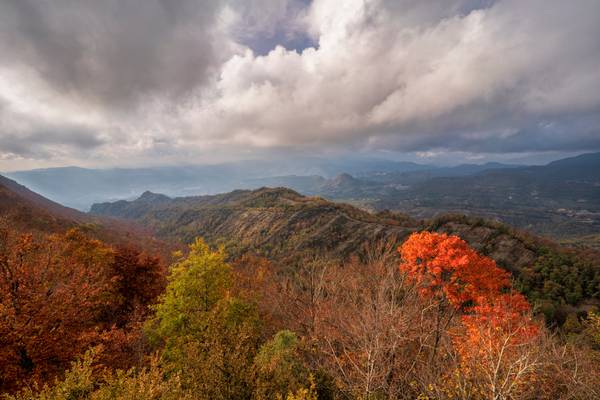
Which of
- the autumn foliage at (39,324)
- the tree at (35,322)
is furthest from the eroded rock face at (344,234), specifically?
the tree at (35,322)

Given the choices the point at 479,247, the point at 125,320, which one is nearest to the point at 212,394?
the point at 125,320

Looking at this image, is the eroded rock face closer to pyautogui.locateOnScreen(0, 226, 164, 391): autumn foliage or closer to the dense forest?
the dense forest

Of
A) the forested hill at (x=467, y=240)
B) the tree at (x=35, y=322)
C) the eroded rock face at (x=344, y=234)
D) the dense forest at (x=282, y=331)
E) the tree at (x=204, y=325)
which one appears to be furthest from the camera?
the eroded rock face at (x=344, y=234)

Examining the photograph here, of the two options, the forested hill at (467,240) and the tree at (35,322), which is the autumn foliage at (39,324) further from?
the forested hill at (467,240)

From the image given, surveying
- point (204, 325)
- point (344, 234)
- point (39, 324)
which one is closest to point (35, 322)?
point (39, 324)

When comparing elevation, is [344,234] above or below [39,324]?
below

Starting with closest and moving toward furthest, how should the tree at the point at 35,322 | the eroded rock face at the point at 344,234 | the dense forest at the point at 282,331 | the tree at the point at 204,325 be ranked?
the dense forest at the point at 282,331 < the tree at the point at 204,325 < the tree at the point at 35,322 < the eroded rock face at the point at 344,234

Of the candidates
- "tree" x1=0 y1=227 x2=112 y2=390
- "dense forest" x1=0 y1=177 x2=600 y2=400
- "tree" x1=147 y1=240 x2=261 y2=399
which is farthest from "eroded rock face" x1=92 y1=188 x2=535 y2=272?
"tree" x1=0 y1=227 x2=112 y2=390

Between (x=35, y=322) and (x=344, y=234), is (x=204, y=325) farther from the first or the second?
(x=344, y=234)

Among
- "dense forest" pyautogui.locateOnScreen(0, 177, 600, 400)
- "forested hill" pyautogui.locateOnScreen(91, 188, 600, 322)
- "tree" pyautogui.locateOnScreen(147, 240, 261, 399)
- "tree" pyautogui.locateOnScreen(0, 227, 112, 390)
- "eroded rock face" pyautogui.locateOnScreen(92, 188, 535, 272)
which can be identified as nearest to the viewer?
"dense forest" pyautogui.locateOnScreen(0, 177, 600, 400)

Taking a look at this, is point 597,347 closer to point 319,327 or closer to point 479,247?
point 319,327

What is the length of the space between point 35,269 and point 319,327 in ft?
81.4

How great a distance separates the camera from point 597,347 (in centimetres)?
3183

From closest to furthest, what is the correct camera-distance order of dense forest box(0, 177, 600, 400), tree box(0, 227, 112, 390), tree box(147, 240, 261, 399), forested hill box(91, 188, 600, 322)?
dense forest box(0, 177, 600, 400) → tree box(147, 240, 261, 399) → tree box(0, 227, 112, 390) → forested hill box(91, 188, 600, 322)
